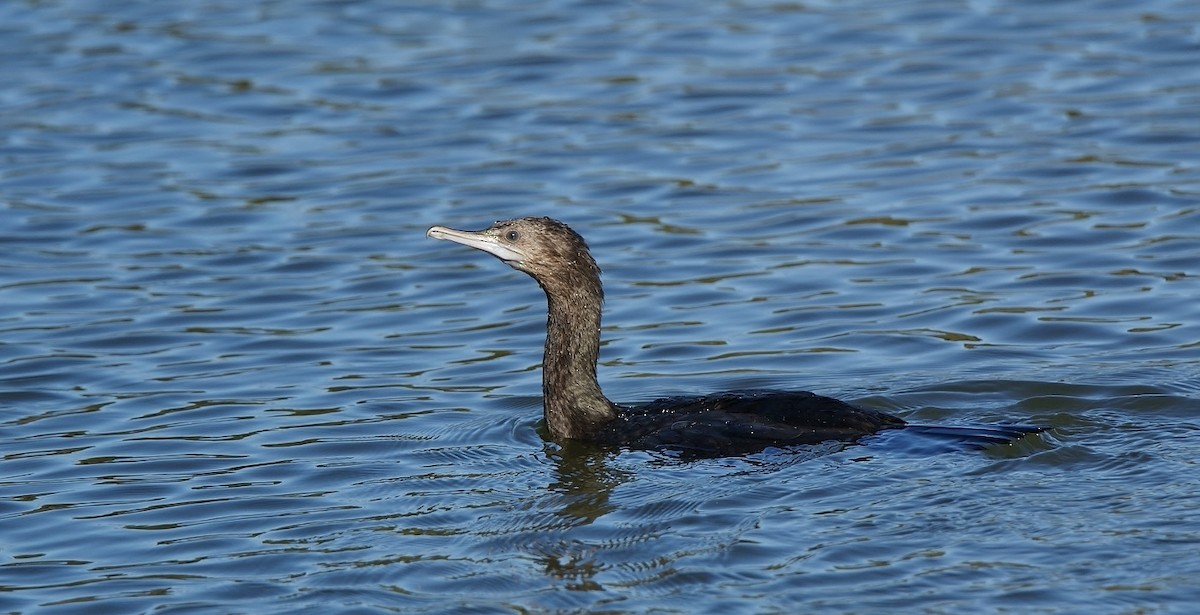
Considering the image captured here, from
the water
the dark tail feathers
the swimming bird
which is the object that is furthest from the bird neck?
the dark tail feathers

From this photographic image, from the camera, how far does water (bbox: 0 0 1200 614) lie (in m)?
7.36

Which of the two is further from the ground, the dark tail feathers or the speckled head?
the speckled head

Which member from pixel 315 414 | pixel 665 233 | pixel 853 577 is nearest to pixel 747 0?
pixel 665 233

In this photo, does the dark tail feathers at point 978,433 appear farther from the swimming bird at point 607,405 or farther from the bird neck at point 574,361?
the bird neck at point 574,361

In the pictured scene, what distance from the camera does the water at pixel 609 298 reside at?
290 inches

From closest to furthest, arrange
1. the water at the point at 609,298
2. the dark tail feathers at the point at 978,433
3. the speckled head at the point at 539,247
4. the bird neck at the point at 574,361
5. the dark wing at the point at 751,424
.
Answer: the water at the point at 609,298 < the dark tail feathers at the point at 978,433 < the dark wing at the point at 751,424 < the bird neck at the point at 574,361 < the speckled head at the point at 539,247

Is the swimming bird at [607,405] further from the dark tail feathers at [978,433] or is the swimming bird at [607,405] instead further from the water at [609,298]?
the water at [609,298]

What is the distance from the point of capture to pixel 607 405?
30.6ft

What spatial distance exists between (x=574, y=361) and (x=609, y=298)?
2.73m

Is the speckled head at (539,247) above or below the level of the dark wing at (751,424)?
above

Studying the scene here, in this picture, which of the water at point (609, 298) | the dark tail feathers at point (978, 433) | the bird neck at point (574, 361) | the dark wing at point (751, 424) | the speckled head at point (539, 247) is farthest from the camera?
the speckled head at point (539, 247)

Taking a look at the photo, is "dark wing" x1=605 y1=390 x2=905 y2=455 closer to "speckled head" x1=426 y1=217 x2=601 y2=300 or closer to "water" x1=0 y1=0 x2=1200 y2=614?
"water" x1=0 y1=0 x2=1200 y2=614

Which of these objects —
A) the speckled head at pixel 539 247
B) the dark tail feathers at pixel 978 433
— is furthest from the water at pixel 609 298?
the speckled head at pixel 539 247

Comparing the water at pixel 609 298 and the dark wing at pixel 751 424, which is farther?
the dark wing at pixel 751 424
